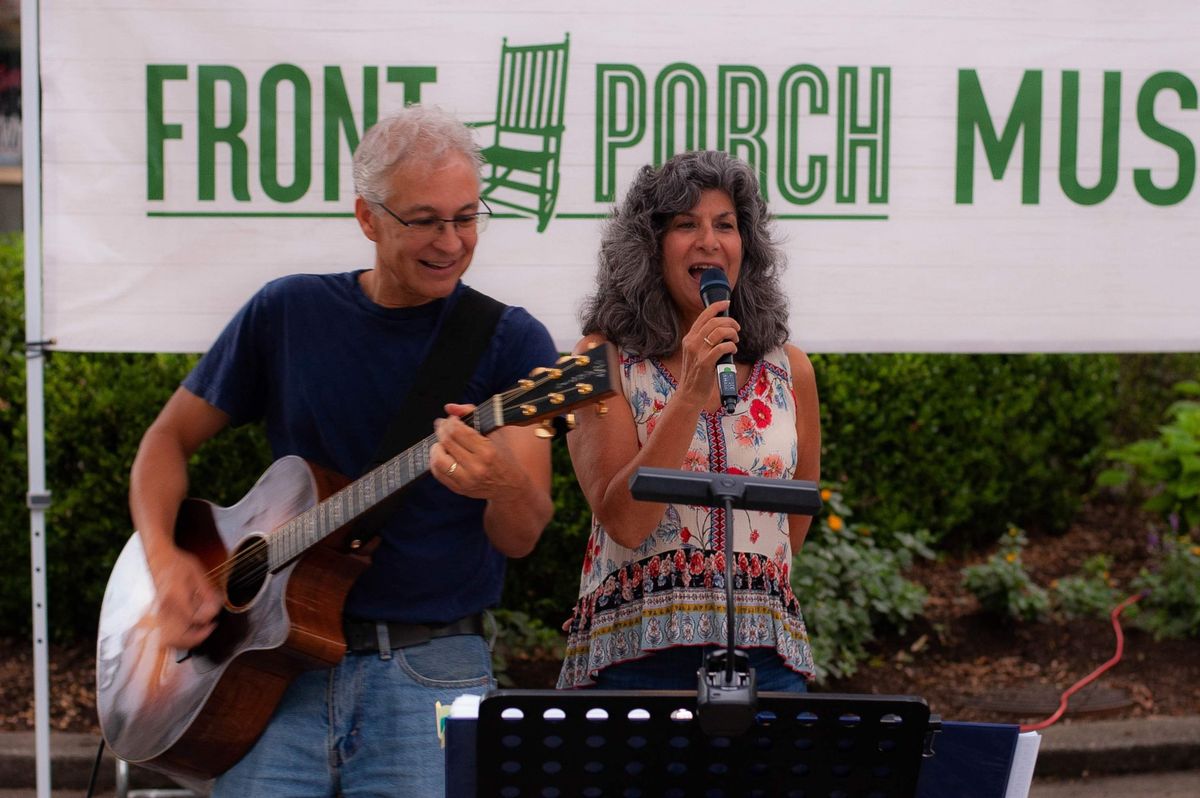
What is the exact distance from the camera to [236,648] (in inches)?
102

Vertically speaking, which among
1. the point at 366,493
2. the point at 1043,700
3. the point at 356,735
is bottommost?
the point at 1043,700

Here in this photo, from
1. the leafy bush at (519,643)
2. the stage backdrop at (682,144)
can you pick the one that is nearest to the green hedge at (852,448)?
the leafy bush at (519,643)

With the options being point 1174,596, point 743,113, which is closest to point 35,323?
point 743,113

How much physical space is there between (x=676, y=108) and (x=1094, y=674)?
9.92 ft

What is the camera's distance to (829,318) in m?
3.98

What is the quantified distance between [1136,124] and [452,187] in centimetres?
233

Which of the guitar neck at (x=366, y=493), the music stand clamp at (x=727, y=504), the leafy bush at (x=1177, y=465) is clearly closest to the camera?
the music stand clamp at (x=727, y=504)

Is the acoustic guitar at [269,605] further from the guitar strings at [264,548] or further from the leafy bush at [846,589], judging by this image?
the leafy bush at [846,589]

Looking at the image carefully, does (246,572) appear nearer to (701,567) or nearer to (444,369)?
(444,369)

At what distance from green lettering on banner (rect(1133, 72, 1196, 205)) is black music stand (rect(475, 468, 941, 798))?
2.53 metres

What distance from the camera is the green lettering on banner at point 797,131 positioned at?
3.90 m

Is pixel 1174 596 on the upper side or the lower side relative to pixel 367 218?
lower

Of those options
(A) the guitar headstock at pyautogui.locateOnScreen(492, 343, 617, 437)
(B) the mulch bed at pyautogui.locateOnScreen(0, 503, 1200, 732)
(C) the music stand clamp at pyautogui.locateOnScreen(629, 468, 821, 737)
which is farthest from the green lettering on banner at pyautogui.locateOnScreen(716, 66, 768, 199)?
(B) the mulch bed at pyautogui.locateOnScreen(0, 503, 1200, 732)

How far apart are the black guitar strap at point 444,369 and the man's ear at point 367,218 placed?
0.21 metres
